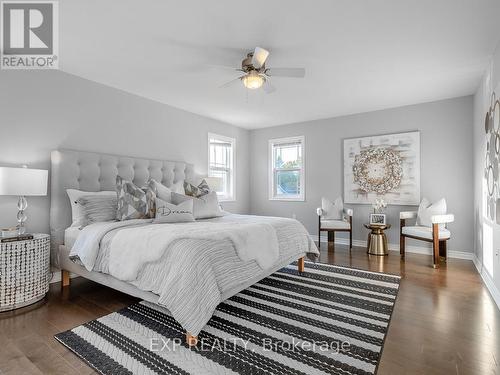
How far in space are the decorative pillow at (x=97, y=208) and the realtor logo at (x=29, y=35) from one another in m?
1.55

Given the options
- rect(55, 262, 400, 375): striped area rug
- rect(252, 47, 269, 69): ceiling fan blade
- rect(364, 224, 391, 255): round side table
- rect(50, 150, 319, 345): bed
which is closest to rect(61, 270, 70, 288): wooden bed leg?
rect(50, 150, 319, 345): bed

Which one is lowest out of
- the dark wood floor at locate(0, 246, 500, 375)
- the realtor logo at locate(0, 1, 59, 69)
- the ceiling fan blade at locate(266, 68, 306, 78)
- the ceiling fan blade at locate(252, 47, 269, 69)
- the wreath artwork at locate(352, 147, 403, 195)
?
the dark wood floor at locate(0, 246, 500, 375)

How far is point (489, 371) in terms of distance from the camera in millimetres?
1540

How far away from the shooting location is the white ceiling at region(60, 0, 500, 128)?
84.1 inches

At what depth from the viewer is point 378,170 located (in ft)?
15.8

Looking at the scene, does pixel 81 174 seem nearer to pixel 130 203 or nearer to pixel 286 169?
pixel 130 203

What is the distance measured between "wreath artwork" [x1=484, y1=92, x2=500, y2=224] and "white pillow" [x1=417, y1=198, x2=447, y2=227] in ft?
3.24

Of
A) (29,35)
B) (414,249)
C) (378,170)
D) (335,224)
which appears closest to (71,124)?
(29,35)

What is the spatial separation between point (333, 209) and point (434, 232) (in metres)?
1.73

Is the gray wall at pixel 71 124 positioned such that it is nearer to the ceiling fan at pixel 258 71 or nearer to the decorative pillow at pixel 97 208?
the decorative pillow at pixel 97 208

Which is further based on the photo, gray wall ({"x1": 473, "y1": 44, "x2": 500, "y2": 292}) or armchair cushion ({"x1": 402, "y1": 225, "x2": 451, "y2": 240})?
armchair cushion ({"x1": 402, "y1": 225, "x2": 451, "y2": 240})

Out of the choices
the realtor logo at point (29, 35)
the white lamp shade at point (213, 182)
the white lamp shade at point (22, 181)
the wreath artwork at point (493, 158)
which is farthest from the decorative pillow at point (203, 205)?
the wreath artwork at point (493, 158)

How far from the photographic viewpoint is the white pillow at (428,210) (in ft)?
13.3

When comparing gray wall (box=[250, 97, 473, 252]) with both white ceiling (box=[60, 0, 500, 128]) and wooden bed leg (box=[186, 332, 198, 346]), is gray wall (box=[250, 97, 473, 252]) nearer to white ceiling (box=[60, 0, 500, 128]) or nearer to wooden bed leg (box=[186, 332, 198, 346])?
white ceiling (box=[60, 0, 500, 128])
